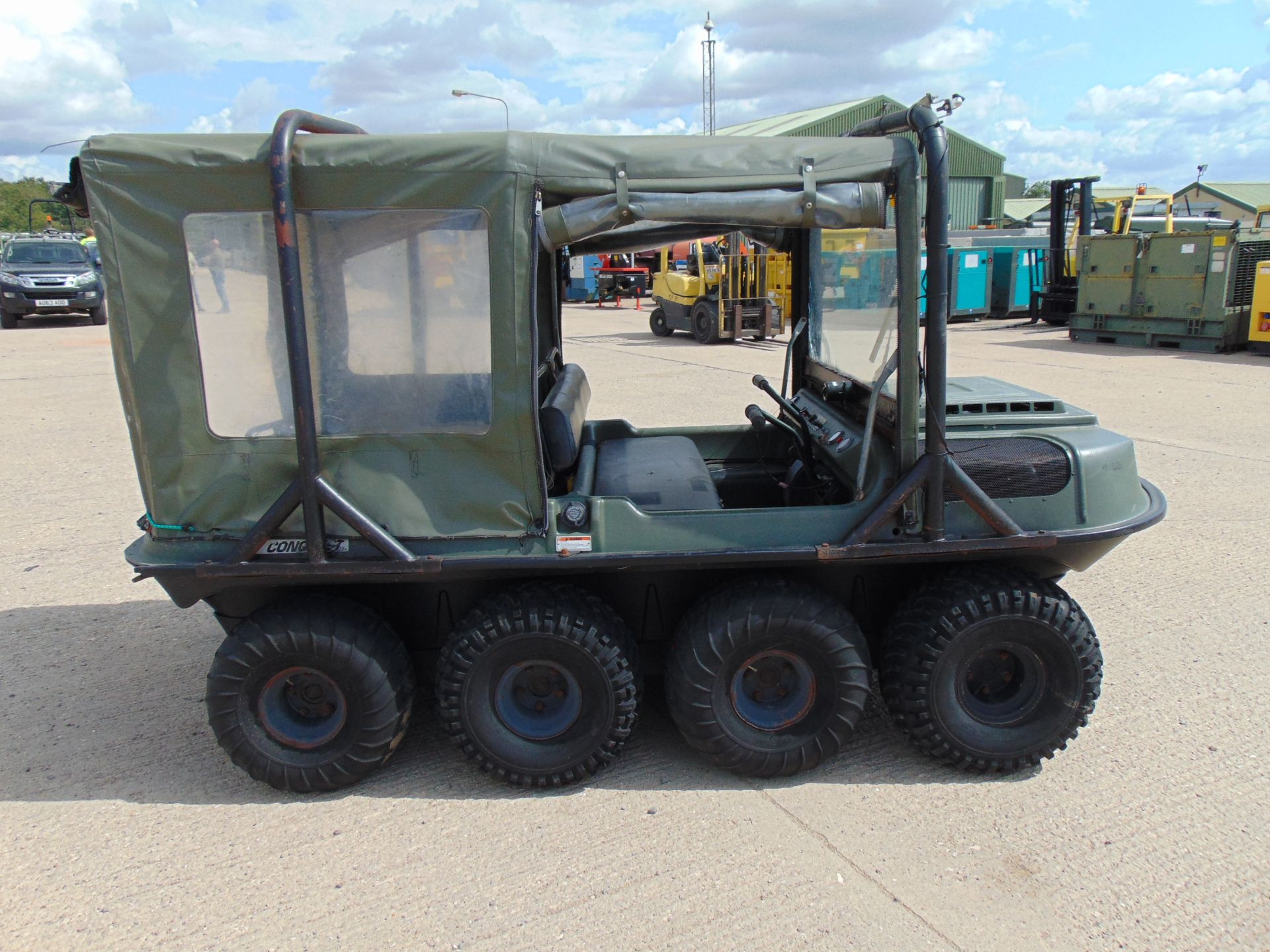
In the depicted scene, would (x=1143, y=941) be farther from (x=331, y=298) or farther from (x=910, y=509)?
(x=331, y=298)

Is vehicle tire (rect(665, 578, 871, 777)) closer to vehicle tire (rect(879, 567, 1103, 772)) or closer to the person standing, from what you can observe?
vehicle tire (rect(879, 567, 1103, 772))

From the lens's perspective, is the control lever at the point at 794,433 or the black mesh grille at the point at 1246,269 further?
the black mesh grille at the point at 1246,269

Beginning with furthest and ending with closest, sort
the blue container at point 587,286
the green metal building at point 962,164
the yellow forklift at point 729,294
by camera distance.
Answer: the green metal building at point 962,164 < the blue container at point 587,286 < the yellow forklift at point 729,294

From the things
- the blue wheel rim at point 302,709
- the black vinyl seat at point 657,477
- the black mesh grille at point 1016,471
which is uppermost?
the black mesh grille at point 1016,471

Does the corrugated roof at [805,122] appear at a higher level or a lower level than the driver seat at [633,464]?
higher

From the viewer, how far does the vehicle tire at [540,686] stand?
3102mm

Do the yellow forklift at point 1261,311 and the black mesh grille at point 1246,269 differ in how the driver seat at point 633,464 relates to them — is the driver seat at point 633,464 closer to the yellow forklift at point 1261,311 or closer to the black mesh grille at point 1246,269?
the yellow forklift at point 1261,311

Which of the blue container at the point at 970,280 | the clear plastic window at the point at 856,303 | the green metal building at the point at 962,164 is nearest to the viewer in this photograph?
the clear plastic window at the point at 856,303

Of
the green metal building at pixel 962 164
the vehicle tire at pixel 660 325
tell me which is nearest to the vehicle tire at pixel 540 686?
the vehicle tire at pixel 660 325

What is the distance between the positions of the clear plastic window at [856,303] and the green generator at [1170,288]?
1244 centimetres

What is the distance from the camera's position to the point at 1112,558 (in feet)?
17.9

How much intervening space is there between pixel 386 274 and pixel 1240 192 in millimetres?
59331

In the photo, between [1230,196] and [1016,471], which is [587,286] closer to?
[1016,471]

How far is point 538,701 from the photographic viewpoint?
3.24 metres
